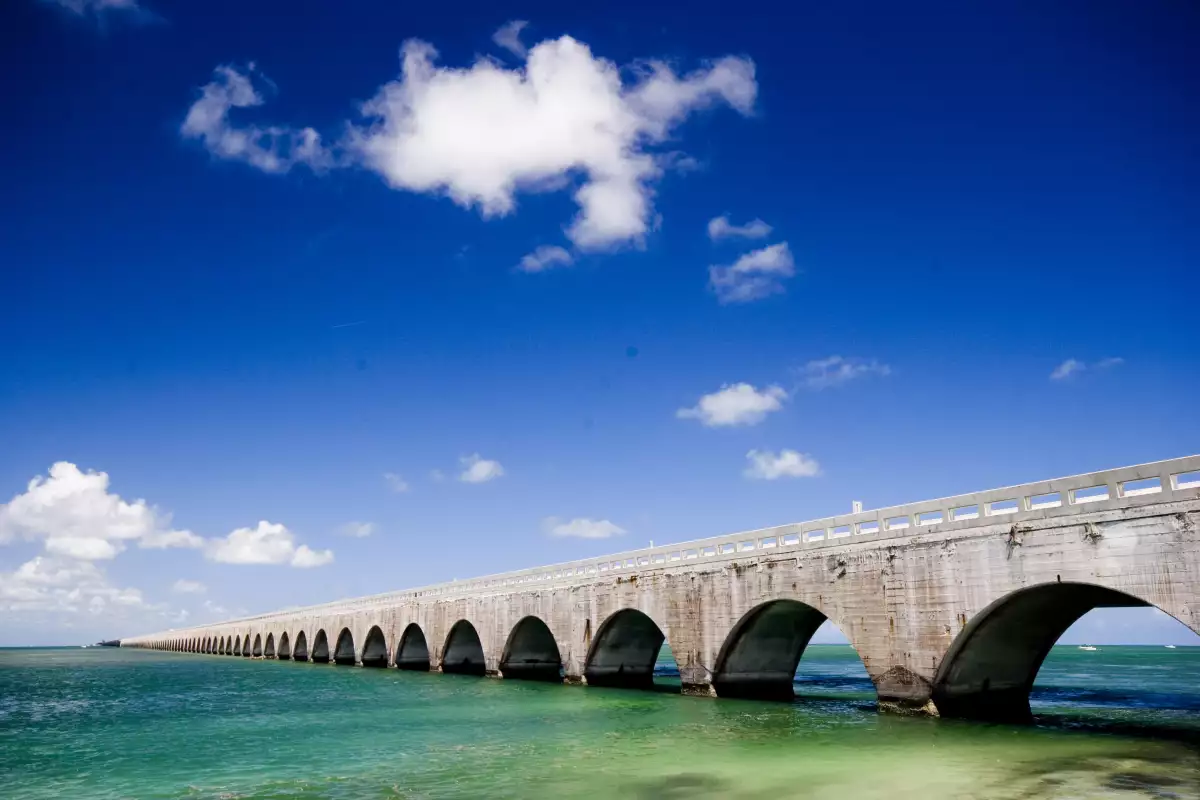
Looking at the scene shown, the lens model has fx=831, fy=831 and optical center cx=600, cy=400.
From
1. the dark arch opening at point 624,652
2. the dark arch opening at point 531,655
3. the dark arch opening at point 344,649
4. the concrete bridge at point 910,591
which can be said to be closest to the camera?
the concrete bridge at point 910,591

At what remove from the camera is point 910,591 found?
1959cm

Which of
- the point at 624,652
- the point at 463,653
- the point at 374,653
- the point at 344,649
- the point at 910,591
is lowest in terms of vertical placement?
the point at 344,649

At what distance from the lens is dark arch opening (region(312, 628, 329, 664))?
68625 mm

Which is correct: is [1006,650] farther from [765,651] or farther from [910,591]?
[765,651]

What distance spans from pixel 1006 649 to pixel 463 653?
33245 mm

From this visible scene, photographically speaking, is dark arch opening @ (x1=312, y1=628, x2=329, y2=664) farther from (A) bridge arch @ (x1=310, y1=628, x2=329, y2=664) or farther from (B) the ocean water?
(B) the ocean water

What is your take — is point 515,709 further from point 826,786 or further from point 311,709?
point 826,786

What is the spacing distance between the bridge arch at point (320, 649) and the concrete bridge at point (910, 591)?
129 ft

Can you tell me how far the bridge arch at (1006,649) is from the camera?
18.0 metres

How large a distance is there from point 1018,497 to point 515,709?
16.3 metres

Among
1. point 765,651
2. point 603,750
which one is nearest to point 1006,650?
point 765,651

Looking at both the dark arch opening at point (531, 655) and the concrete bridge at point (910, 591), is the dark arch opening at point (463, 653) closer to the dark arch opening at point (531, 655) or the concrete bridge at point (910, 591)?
the dark arch opening at point (531, 655)

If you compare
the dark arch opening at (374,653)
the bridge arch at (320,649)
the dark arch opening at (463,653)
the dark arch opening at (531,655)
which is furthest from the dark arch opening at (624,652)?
the bridge arch at (320,649)

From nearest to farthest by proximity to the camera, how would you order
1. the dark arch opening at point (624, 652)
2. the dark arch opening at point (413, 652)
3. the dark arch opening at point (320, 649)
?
the dark arch opening at point (624, 652) < the dark arch opening at point (413, 652) < the dark arch opening at point (320, 649)
